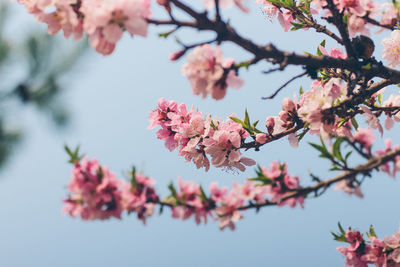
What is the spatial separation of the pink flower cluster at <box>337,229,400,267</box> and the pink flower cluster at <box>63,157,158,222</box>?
0.77 meters

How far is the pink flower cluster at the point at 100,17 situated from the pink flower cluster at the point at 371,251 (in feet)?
3.26

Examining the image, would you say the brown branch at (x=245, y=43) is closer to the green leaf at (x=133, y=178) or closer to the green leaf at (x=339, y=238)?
the green leaf at (x=133, y=178)

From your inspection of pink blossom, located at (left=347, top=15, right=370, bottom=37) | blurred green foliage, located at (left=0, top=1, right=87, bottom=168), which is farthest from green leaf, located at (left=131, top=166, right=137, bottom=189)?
blurred green foliage, located at (left=0, top=1, right=87, bottom=168)

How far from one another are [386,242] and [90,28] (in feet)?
3.78

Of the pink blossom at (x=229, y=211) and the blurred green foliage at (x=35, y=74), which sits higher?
the blurred green foliage at (x=35, y=74)

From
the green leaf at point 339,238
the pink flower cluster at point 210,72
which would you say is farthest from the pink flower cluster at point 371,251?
the pink flower cluster at point 210,72

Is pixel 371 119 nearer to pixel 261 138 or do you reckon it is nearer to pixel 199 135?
pixel 261 138

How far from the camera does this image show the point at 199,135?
56.7 inches

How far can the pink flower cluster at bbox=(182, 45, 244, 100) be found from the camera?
0.95 metres

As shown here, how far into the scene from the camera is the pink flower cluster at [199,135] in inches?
53.6

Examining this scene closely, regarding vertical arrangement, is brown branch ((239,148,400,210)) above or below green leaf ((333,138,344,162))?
below

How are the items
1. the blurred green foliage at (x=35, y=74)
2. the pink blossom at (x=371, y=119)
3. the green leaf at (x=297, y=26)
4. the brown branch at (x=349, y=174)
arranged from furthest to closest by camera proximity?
the blurred green foliage at (x=35, y=74) < the green leaf at (x=297, y=26) < the pink blossom at (x=371, y=119) < the brown branch at (x=349, y=174)

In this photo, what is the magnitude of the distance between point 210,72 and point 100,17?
0.99 ft

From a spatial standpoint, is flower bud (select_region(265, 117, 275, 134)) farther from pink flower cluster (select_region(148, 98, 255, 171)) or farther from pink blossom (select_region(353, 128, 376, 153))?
pink blossom (select_region(353, 128, 376, 153))
